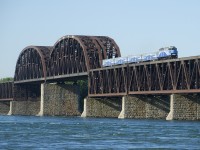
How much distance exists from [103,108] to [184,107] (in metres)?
44.6

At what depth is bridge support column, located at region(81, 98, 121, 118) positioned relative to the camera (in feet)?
578

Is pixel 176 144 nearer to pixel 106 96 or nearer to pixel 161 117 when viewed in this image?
pixel 161 117

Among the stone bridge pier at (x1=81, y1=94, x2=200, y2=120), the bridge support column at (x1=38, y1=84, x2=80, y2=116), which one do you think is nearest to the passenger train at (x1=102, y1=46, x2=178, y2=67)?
the stone bridge pier at (x1=81, y1=94, x2=200, y2=120)

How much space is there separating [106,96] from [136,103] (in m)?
19.1

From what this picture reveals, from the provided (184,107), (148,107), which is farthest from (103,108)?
(184,107)

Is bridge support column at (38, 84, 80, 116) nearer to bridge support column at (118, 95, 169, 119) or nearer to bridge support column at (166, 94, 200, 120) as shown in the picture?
bridge support column at (118, 95, 169, 119)

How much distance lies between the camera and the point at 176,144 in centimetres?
7500

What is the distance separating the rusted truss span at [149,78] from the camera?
134750mm

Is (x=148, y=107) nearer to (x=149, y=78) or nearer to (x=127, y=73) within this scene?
(x=149, y=78)

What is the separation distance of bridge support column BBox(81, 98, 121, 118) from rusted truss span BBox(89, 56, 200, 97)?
261 centimetres

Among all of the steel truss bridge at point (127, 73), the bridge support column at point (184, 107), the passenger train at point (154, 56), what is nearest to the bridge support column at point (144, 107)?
the steel truss bridge at point (127, 73)

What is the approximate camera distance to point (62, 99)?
646 feet

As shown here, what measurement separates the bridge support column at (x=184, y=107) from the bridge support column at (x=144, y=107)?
59.5 feet

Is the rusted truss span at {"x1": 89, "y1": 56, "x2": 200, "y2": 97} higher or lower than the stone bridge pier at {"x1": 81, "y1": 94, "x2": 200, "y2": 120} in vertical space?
higher
